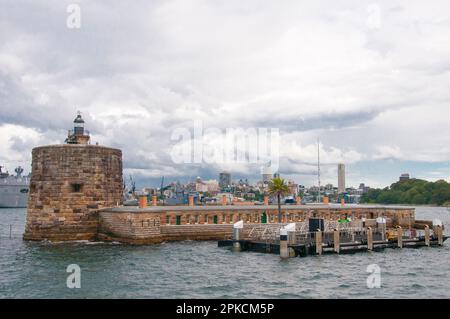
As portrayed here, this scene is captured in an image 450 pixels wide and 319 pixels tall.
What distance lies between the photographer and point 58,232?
158 ft

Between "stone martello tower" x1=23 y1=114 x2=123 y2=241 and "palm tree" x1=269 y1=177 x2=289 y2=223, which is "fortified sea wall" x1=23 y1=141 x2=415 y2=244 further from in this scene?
"palm tree" x1=269 y1=177 x2=289 y2=223

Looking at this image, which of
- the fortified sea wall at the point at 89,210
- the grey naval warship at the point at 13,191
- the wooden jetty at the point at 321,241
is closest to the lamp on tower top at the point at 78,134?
the fortified sea wall at the point at 89,210

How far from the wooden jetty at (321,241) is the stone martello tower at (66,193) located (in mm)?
14039

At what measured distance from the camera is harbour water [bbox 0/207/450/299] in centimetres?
2800

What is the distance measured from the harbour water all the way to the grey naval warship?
141 metres

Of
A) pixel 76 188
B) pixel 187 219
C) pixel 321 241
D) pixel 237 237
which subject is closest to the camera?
pixel 321 241

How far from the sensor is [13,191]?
177625 mm

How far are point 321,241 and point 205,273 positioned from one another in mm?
12731

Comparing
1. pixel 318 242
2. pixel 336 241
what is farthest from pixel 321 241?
pixel 336 241

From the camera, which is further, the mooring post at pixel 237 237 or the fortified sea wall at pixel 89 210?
the fortified sea wall at pixel 89 210

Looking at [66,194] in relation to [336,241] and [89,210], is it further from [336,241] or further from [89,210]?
[336,241]

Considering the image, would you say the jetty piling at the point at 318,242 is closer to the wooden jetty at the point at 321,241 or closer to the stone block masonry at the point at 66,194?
the wooden jetty at the point at 321,241

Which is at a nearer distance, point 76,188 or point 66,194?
point 66,194

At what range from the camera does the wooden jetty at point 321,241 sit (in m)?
40.7
